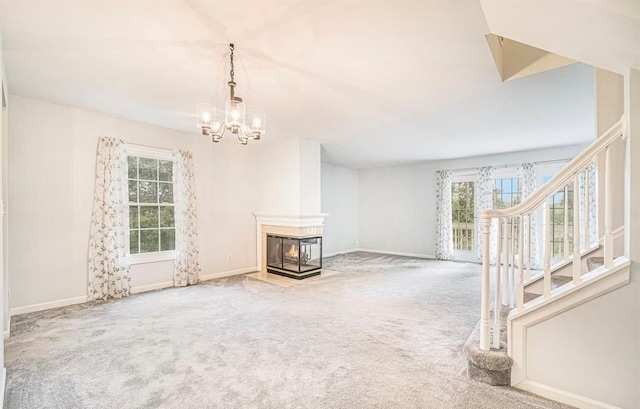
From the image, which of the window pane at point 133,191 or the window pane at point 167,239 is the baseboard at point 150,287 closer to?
the window pane at point 167,239

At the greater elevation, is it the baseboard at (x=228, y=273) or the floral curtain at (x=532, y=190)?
the floral curtain at (x=532, y=190)

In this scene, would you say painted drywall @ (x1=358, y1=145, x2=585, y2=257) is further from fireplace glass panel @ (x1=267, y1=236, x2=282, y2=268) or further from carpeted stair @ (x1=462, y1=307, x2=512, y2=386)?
carpeted stair @ (x1=462, y1=307, x2=512, y2=386)

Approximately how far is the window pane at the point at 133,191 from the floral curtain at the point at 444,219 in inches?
250

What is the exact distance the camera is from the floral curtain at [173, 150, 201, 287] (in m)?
4.73

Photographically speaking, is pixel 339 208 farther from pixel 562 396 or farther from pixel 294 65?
pixel 562 396

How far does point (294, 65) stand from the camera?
103 inches

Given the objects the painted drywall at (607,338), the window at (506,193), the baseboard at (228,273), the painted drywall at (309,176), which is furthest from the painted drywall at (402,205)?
the painted drywall at (607,338)

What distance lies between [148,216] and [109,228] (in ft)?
1.89

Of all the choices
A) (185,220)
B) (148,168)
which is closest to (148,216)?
(185,220)

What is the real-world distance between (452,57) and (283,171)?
3619mm

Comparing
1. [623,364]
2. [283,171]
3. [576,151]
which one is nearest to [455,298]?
[623,364]

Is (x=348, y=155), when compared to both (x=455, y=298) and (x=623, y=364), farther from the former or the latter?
(x=623, y=364)

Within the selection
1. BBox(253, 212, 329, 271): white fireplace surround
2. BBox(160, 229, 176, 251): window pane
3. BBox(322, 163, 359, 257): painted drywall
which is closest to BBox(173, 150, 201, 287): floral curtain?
BBox(160, 229, 176, 251): window pane

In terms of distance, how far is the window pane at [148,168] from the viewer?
4465mm
